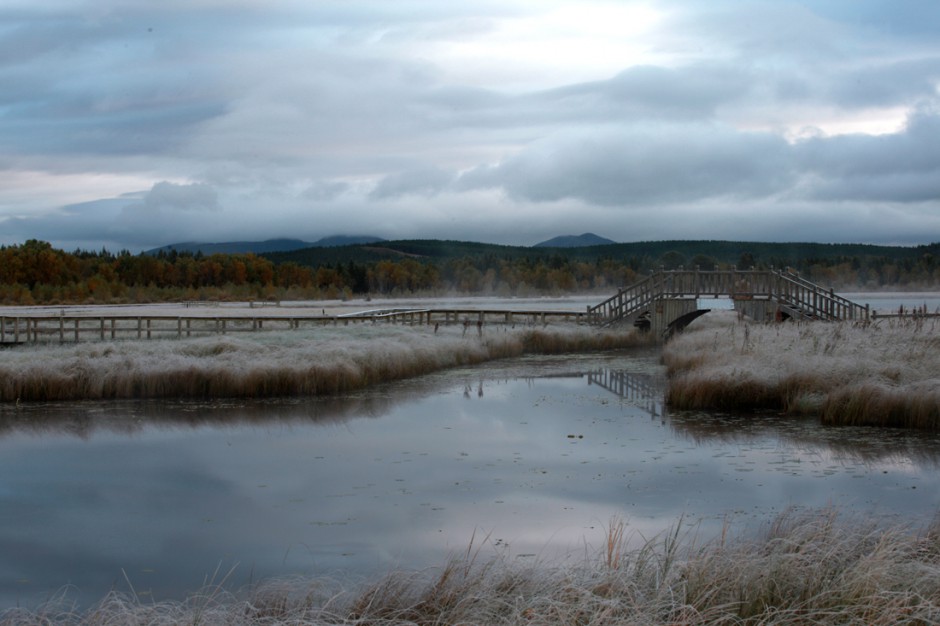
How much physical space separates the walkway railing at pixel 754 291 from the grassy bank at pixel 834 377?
10.4 metres

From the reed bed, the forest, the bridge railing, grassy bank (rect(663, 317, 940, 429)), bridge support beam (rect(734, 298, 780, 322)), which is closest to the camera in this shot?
the reed bed

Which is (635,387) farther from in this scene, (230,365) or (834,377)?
(230,365)

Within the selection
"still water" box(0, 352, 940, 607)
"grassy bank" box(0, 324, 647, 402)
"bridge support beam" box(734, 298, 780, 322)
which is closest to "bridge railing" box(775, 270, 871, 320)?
"bridge support beam" box(734, 298, 780, 322)

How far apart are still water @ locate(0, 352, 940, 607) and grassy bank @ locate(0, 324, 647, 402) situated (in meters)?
1.81

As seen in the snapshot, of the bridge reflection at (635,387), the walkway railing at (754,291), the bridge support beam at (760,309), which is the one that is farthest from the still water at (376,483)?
the bridge support beam at (760,309)

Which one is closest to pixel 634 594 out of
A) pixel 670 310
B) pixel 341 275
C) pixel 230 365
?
pixel 230 365

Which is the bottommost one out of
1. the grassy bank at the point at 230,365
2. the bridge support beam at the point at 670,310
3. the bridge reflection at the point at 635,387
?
the bridge reflection at the point at 635,387

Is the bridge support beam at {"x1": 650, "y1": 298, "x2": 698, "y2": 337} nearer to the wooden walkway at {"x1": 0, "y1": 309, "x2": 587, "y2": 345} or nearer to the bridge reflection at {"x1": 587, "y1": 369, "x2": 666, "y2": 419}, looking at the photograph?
the wooden walkway at {"x1": 0, "y1": 309, "x2": 587, "y2": 345}

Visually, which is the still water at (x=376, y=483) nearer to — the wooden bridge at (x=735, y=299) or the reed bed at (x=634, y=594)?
the reed bed at (x=634, y=594)

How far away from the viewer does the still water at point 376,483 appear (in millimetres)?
11547

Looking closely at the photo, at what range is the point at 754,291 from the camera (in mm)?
43312

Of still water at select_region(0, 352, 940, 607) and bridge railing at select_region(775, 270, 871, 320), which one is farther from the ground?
bridge railing at select_region(775, 270, 871, 320)

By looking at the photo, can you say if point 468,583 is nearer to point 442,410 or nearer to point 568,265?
point 442,410

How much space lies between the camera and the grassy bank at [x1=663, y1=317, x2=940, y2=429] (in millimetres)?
20266
